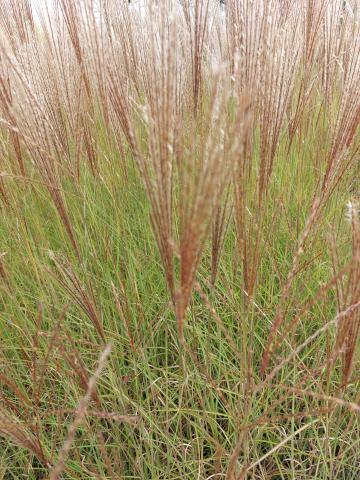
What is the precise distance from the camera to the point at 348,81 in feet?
3.15

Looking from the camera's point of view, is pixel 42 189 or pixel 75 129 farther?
pixel 42 189

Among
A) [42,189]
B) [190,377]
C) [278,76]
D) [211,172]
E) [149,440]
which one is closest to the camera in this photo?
[211,172]

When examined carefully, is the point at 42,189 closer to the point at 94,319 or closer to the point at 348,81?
the point at 94,319

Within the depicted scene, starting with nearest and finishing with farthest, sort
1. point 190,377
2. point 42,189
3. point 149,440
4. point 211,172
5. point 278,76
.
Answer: point 211,172
point 278,76
point 149,440
point 190,377
point 42,189

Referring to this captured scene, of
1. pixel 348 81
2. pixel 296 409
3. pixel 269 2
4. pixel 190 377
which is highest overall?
pixel 269 2

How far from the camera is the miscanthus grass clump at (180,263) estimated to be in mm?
676

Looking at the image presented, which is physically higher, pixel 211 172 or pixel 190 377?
pixel 211 172

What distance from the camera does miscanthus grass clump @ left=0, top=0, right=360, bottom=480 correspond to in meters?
0.68

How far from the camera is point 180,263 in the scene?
60 cm

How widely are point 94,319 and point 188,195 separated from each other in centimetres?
44

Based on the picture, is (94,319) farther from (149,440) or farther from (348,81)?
(348,81)

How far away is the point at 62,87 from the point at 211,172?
3.02ft

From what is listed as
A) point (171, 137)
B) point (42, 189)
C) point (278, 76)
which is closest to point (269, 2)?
point (278, 76)

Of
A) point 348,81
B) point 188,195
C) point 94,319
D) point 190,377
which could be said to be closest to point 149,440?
point 190,377
